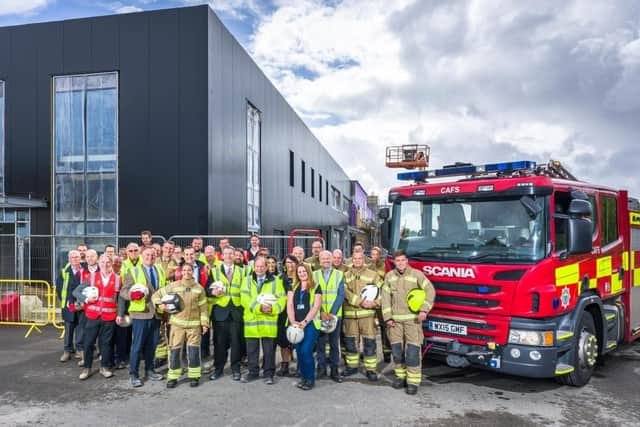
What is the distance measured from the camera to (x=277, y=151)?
21062mm

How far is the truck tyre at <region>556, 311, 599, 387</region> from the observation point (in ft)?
19.9

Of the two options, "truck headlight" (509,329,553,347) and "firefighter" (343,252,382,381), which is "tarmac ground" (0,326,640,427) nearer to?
"firefighter" (343,252,382,381)

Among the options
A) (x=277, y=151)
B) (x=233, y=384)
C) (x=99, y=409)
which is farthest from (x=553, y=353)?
(x=277, y=151)

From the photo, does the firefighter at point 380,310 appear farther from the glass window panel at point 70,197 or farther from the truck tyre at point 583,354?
the glass window panel at point 70,197

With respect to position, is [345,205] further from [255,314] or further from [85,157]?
[255,314]

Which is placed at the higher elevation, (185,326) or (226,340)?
(185,326)

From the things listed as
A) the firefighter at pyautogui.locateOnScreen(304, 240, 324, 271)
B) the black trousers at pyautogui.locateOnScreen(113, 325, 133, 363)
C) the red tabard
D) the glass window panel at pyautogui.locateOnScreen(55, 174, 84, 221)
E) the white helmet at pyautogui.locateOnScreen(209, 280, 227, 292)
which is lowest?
the black trousers at pyautogui.locateOnScreen(113, 325, 133, 363)

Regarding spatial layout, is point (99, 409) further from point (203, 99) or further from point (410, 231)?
point (203, 99)

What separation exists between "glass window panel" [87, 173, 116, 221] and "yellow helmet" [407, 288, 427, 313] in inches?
419

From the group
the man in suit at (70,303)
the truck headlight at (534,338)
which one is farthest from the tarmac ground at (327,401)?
the truck headlight at (534,338)

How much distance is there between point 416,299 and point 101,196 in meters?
11.3

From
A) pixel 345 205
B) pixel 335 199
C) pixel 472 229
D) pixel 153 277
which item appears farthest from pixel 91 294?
pixel 345 205

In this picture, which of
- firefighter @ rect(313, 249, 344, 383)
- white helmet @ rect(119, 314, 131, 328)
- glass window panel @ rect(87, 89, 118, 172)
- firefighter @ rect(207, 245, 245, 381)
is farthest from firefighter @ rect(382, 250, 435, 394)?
glass window panel @ rect(87, 89, 118, 172)

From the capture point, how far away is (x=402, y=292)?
6191 mm
